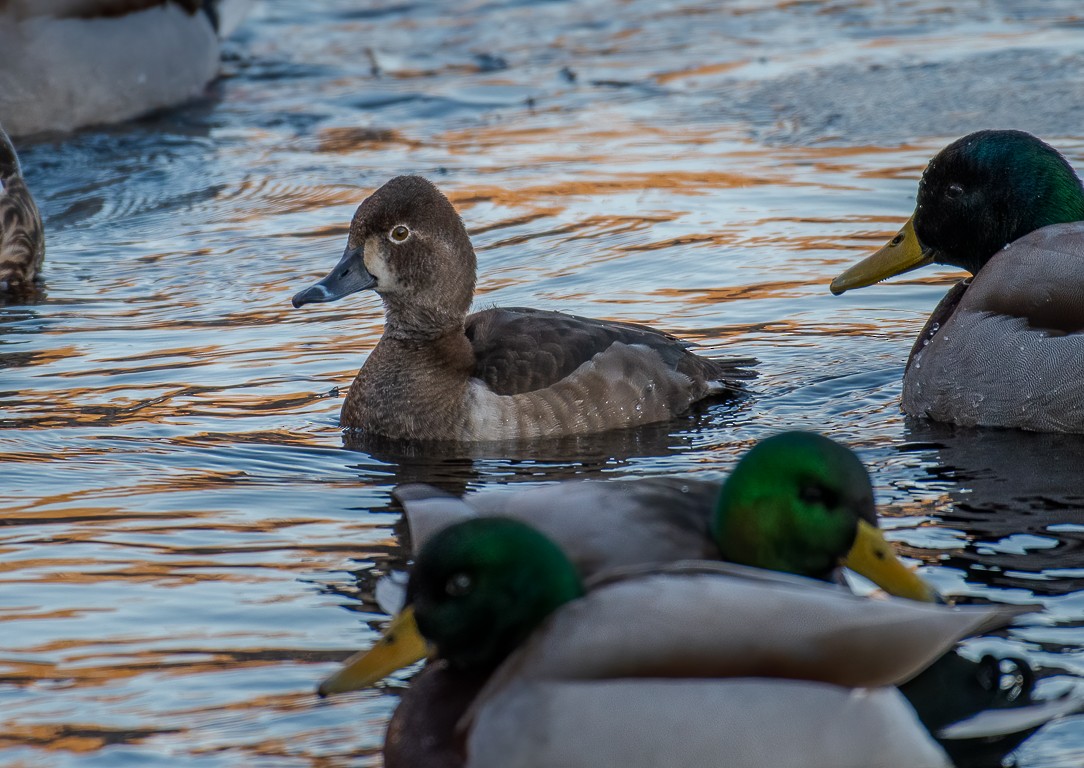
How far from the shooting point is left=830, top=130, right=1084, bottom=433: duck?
24.1 ft

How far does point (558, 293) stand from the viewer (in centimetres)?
973

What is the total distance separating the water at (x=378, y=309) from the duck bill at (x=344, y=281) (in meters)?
0.54

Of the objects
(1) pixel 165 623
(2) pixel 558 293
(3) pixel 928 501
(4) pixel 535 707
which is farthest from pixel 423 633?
(2) pixel 558 293

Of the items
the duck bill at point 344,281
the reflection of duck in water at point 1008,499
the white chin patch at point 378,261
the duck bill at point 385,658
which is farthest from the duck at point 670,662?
the white chin patch at point 378,261

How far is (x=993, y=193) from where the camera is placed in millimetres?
7891

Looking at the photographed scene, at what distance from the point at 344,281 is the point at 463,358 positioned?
1.93 feet

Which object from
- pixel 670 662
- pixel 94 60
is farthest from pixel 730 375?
pixel 94 60

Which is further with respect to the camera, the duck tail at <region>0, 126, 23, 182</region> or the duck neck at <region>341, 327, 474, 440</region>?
the duck tail at <region>0, 126, 23, 182</region>

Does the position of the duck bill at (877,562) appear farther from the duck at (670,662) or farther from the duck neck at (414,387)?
the duck neck at (414,387)

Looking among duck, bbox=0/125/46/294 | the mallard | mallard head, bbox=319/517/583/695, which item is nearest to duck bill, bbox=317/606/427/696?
mallard head, bbox=319/517/583/695

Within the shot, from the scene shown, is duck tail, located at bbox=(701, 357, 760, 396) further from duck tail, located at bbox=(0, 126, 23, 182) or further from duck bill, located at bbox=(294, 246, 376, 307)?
duck tail, located at bbox=(0, 126, 23, 182)

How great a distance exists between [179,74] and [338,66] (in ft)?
6.02

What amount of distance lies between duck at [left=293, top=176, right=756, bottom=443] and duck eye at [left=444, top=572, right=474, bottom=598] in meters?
3.36

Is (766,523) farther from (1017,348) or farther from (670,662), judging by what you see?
(1017,348)
